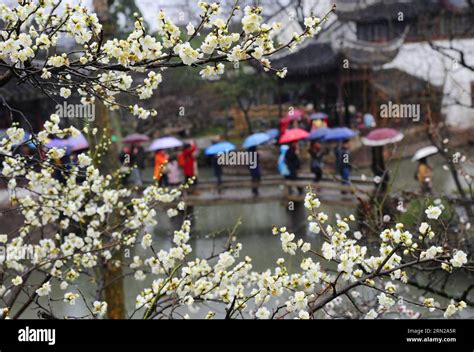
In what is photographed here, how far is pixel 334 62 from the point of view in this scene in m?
7.95

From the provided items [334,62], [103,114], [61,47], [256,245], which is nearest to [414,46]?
[334,62]

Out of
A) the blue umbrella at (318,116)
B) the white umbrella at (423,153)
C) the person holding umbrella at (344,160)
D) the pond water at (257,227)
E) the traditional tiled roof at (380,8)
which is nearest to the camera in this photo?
the pond water at (257,227)

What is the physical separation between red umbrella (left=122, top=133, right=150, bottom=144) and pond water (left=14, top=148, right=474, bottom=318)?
0.97 metres

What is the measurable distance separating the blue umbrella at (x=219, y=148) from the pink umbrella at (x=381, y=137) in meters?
1.55

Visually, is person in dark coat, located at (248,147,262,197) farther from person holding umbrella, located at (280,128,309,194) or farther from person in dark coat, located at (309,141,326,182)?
person in dark coat, located at (309,141,326,182)

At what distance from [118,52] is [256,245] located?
3552 mm

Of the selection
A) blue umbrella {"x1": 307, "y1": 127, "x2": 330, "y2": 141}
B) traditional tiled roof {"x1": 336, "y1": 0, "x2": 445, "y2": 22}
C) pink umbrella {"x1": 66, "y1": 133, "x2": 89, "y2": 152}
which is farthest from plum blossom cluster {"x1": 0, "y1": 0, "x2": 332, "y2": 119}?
traditional tiled roof {"x1": 336, "y1": 0, "x2": 445, "y2": 22}

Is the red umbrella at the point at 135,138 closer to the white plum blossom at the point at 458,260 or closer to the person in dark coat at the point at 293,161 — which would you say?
the person in dark coat at the point at 293,161

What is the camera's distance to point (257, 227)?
20.4 ft

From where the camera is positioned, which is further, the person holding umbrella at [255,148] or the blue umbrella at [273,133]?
the blue umbrella at [273,133]

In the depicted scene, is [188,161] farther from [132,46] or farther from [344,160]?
[132,46]

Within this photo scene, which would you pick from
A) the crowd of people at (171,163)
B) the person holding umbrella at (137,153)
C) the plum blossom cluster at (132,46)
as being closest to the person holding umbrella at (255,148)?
the crowd of people at (171,163)

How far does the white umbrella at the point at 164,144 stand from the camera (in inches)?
256
